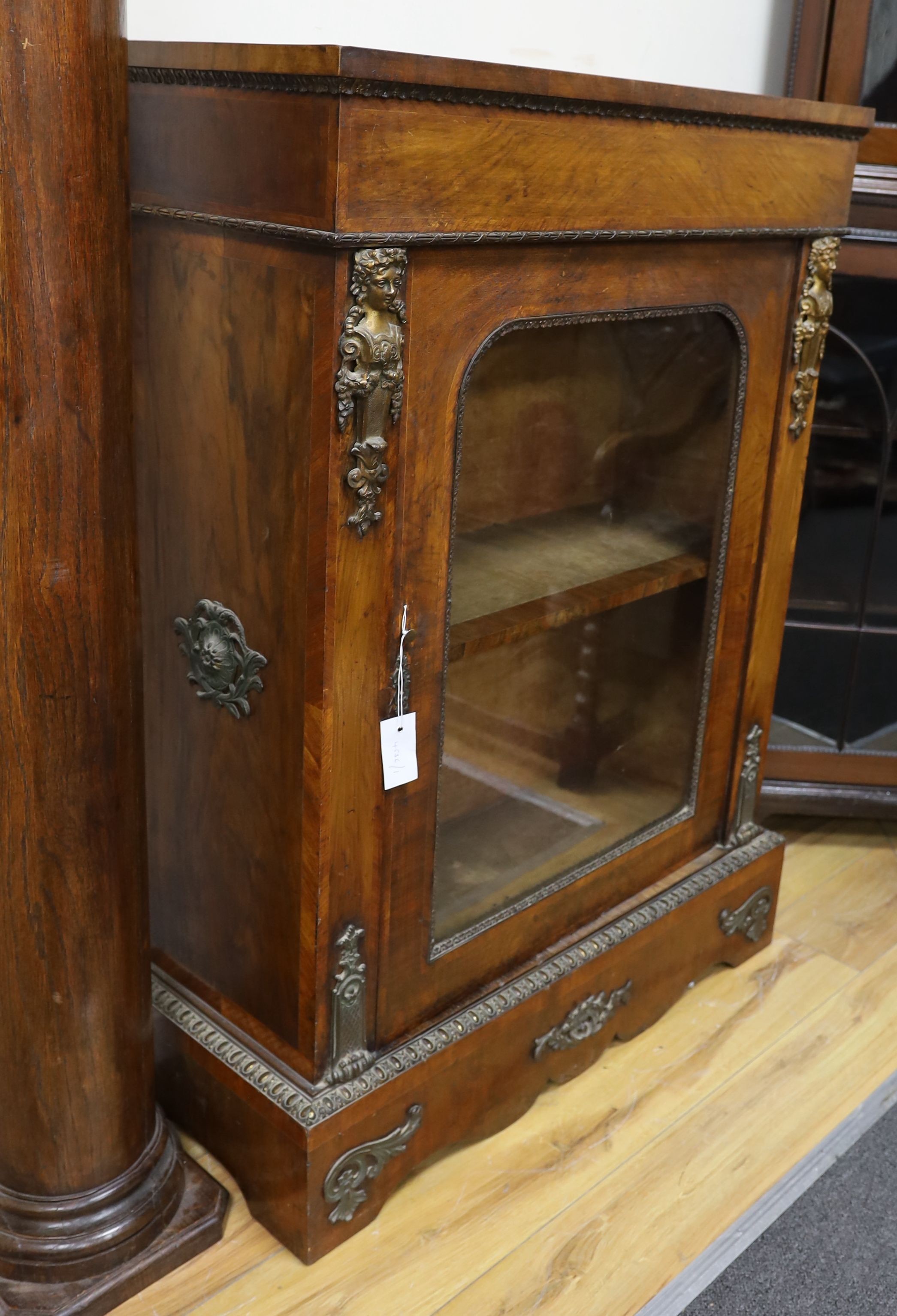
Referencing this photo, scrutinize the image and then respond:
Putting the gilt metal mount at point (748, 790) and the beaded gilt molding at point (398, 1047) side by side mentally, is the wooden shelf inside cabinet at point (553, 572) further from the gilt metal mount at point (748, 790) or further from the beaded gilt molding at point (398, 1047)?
the beaded gilt molding at point (398, 1047)

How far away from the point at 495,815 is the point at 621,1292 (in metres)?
0.42

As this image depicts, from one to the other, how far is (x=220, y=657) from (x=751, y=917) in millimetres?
787

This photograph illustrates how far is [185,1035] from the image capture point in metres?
1.18

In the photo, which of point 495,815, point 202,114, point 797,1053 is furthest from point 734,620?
point 202,114

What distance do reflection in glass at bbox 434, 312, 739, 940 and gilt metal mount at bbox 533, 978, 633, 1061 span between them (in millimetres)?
144

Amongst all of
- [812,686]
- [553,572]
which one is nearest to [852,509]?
[812,686]

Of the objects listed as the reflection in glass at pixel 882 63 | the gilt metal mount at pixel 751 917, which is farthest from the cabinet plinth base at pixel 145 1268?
the reflection in glass at pixel 882 63

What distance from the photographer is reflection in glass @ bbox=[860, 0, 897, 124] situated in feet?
4.93

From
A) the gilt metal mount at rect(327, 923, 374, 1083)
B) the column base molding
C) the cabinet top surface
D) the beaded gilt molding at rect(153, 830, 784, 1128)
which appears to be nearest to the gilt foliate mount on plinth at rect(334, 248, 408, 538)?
the cabinet top surface

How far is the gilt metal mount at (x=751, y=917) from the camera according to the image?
4.89 feet

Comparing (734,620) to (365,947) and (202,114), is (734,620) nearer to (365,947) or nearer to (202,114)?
(365,947)

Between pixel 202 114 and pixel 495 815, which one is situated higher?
pixel 202 114

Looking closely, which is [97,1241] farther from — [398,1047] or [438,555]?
[438,555]

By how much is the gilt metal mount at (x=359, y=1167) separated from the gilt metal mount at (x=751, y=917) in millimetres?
492
